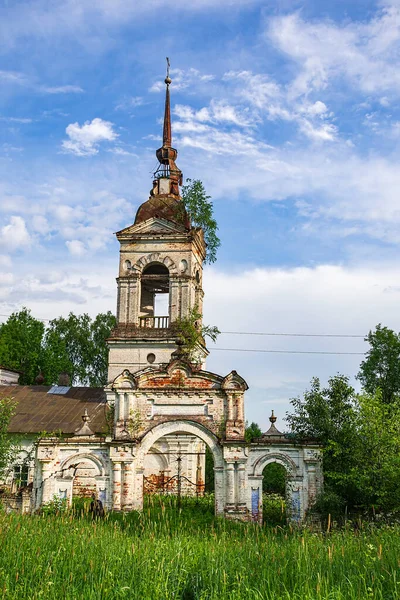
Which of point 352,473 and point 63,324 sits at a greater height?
point 63,324

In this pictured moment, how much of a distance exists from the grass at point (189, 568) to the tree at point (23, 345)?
29.5 meters

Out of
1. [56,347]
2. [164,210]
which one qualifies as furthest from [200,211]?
[56,347]

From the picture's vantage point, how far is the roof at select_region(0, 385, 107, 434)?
2527cm

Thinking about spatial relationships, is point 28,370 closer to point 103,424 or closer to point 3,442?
point 103,424

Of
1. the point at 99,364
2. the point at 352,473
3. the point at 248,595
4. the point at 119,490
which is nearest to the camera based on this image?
the point at 248,595

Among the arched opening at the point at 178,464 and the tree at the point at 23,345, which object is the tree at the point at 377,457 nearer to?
the arched opening at the point at 178,464

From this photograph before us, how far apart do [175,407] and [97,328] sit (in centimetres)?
2599

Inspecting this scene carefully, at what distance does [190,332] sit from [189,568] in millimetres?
14449

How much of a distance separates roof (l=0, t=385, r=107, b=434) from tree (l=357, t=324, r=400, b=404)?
1214cm

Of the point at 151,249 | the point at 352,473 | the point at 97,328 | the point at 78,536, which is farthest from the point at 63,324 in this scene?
the point at 78,536

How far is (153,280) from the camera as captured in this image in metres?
27.2

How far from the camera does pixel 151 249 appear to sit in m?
26.7

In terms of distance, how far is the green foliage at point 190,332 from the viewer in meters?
22.1

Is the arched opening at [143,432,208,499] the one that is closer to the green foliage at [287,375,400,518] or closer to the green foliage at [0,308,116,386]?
the green foliage at [287,375,400,518]
